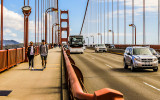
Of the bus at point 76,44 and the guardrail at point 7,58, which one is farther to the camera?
the bus at point 76,44

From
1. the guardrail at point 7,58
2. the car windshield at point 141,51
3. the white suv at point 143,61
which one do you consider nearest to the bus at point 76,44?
the guardrail at point 7,58

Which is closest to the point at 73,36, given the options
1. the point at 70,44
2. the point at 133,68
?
the point at 70,44

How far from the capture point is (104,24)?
84.3 m

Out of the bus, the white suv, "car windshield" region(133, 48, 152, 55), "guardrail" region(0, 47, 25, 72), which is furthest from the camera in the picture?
the bus

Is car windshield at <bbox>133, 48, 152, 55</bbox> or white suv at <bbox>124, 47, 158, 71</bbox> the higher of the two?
car windshield at <bbox>133, 48, 152, 55</bbox>

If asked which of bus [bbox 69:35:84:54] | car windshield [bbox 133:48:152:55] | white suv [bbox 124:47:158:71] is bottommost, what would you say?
white suv [bbox 124:47:158:71]

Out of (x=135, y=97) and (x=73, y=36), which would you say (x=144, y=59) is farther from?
(x=73, y=36)

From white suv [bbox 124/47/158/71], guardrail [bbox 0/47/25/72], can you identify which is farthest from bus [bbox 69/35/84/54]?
white suv [bbox 124/47/158/71]

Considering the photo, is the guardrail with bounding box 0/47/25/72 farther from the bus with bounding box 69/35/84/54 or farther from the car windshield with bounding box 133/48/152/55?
the bus with bounding box 69/35/84/54

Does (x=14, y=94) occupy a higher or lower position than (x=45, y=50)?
lower

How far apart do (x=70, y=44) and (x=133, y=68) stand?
30343mm

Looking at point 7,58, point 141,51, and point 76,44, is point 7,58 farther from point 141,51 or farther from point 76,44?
point 76,44

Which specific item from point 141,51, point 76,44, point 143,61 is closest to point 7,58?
point 143,61

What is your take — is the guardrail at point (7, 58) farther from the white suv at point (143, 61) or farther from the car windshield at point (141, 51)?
the car windshield at point (141, 51)
